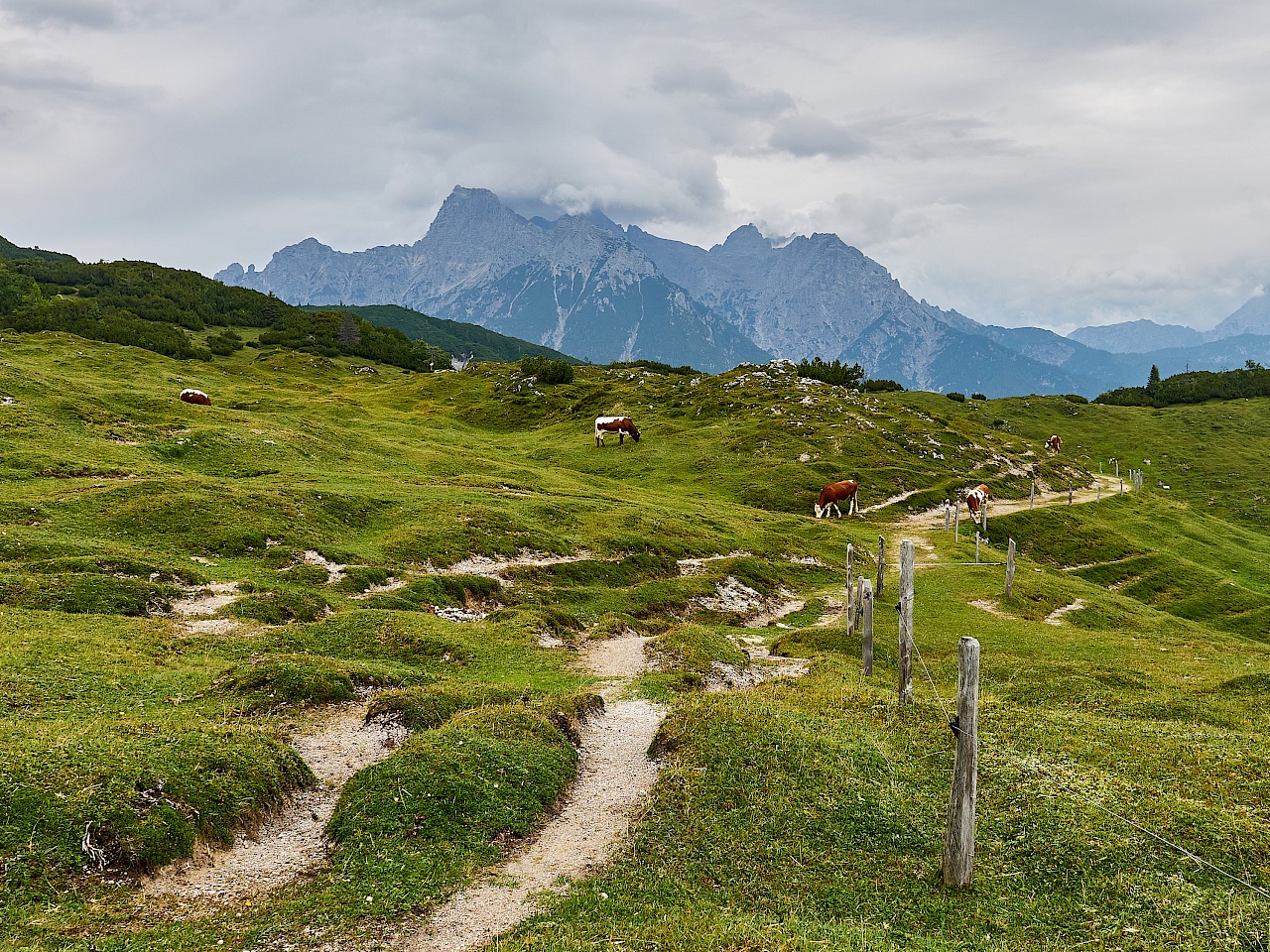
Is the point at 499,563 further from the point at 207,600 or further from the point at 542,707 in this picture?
the point at 542,707

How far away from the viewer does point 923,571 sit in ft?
161

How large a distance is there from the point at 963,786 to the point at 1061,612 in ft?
124

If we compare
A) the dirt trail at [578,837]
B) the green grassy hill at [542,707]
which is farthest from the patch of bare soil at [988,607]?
the dirt trail at [578,837]

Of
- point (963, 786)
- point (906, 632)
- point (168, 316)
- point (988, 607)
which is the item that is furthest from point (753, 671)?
point (168, 316)

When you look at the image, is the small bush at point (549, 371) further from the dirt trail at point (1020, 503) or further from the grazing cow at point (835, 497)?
the dirt trail at point (1020, 503)

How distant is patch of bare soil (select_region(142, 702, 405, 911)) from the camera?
39.7 feet

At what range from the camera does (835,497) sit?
6681 centimetres

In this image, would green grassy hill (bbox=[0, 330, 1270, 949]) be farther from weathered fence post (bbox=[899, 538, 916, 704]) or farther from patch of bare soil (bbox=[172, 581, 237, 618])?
weathered fence post (bbox=[899, 538, 916, 704])

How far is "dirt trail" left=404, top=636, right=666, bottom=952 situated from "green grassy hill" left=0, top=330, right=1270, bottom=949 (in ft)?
1.78

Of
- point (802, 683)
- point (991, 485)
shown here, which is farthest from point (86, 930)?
point (991, 485)

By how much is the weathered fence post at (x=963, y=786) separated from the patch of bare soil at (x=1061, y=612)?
106 ft

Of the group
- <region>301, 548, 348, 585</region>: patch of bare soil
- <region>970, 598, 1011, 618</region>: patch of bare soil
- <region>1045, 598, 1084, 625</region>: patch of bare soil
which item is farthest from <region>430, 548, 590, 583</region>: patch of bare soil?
<region>1045, 598, 1084, 625</region>: patch of bare soil

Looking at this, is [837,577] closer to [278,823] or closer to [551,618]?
[551,618]

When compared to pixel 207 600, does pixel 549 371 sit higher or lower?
higher
